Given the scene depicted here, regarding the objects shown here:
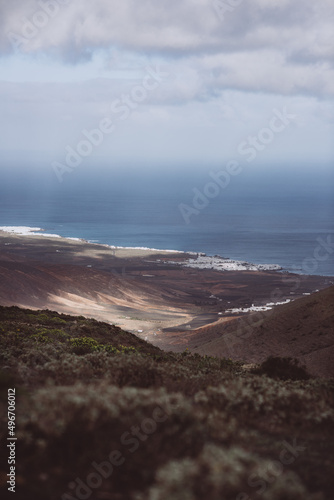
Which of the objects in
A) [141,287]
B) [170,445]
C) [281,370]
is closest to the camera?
[170,445]

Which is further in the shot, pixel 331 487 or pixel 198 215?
pixel 198 215

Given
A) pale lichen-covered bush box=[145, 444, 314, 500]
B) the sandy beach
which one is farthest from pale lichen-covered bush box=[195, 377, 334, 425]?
the sandy beach

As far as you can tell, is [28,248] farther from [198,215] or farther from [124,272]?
[198,215]

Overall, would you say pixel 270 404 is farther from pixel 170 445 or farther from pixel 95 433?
pixel 95 433

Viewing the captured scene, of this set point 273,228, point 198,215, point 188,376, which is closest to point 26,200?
point 198,215

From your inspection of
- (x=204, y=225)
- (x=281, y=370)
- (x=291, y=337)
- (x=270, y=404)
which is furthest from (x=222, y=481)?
(x=204, y=225)

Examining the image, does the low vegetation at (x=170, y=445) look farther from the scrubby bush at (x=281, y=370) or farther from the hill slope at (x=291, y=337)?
the hill slope at (x=291, y=337)

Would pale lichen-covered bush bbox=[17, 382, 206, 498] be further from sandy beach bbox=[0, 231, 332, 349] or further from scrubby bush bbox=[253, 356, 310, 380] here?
sandy beach bbox=[0, 231, 332, 349]

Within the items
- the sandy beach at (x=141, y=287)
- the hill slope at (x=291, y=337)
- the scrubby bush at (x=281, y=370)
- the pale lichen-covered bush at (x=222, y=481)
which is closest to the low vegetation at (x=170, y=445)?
the pale lichen-covered bush at (x=222, y=481)
